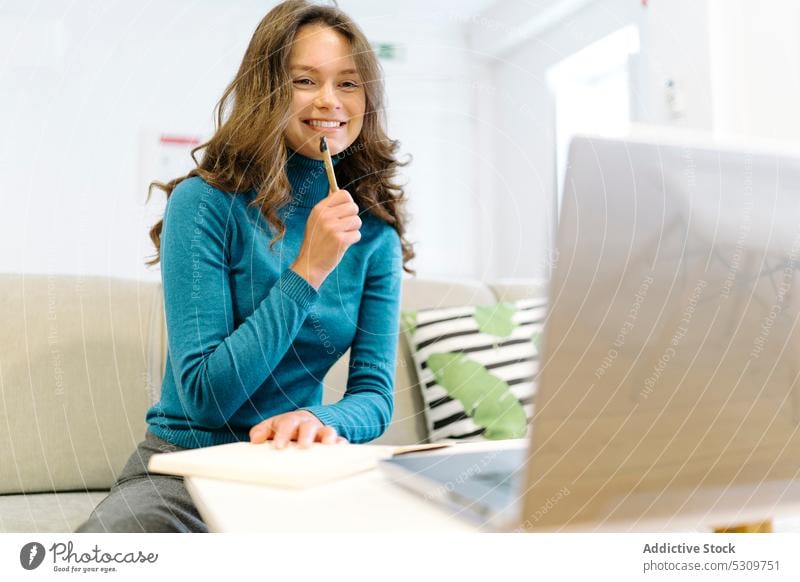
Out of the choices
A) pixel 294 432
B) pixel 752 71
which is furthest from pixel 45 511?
pixel 752 71

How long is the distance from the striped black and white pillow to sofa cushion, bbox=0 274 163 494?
36cm

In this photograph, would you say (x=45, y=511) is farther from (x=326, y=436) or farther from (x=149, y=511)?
(x=326, y=436)

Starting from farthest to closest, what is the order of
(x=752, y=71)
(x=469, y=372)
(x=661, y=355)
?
(x=752, y=71) < (x=469, y=372) < (x=661, y=355)

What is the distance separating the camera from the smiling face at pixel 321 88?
77cm

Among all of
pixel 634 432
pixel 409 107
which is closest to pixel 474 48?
pixel 409 107

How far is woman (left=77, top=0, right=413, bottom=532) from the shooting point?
692mm

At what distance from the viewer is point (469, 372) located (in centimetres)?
106

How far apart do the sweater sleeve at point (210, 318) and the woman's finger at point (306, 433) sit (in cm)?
12

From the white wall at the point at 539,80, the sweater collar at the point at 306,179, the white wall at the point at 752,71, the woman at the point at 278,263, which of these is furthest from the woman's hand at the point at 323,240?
the white wall at the point at 752,71

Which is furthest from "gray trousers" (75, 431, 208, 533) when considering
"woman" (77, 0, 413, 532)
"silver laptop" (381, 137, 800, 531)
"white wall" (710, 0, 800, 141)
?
"white wall" (710, 0, 800, 141)

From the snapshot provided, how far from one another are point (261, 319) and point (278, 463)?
25cm

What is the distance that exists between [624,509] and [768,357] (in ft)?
0.41

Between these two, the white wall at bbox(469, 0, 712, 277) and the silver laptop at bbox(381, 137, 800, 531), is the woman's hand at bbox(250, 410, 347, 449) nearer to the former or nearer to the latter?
the silver laptop at bbox(381, 137, 800, 531)

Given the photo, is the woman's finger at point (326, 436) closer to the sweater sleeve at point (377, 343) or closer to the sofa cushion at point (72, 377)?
the sweater sleeve at point (377, 343)
